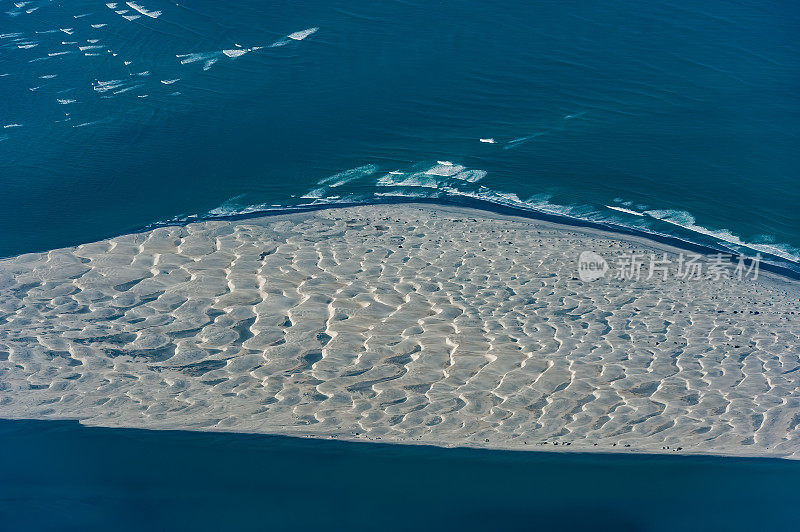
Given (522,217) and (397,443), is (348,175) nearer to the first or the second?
(522,217)

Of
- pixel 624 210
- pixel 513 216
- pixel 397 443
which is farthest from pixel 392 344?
pixel 624 210

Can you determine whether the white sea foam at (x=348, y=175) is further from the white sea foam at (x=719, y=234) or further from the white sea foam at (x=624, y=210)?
the white sea foam at (x=719, y=234)

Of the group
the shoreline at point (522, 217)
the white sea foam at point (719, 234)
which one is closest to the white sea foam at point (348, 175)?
the shoreline at point (522, 217)

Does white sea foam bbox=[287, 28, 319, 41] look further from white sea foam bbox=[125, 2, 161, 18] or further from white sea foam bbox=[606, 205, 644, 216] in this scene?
white sea foam bbox=[606, 205, 644, 216]

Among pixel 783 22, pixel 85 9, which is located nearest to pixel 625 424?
pixel 783 22

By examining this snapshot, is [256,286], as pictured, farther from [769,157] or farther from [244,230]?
[769,157]
